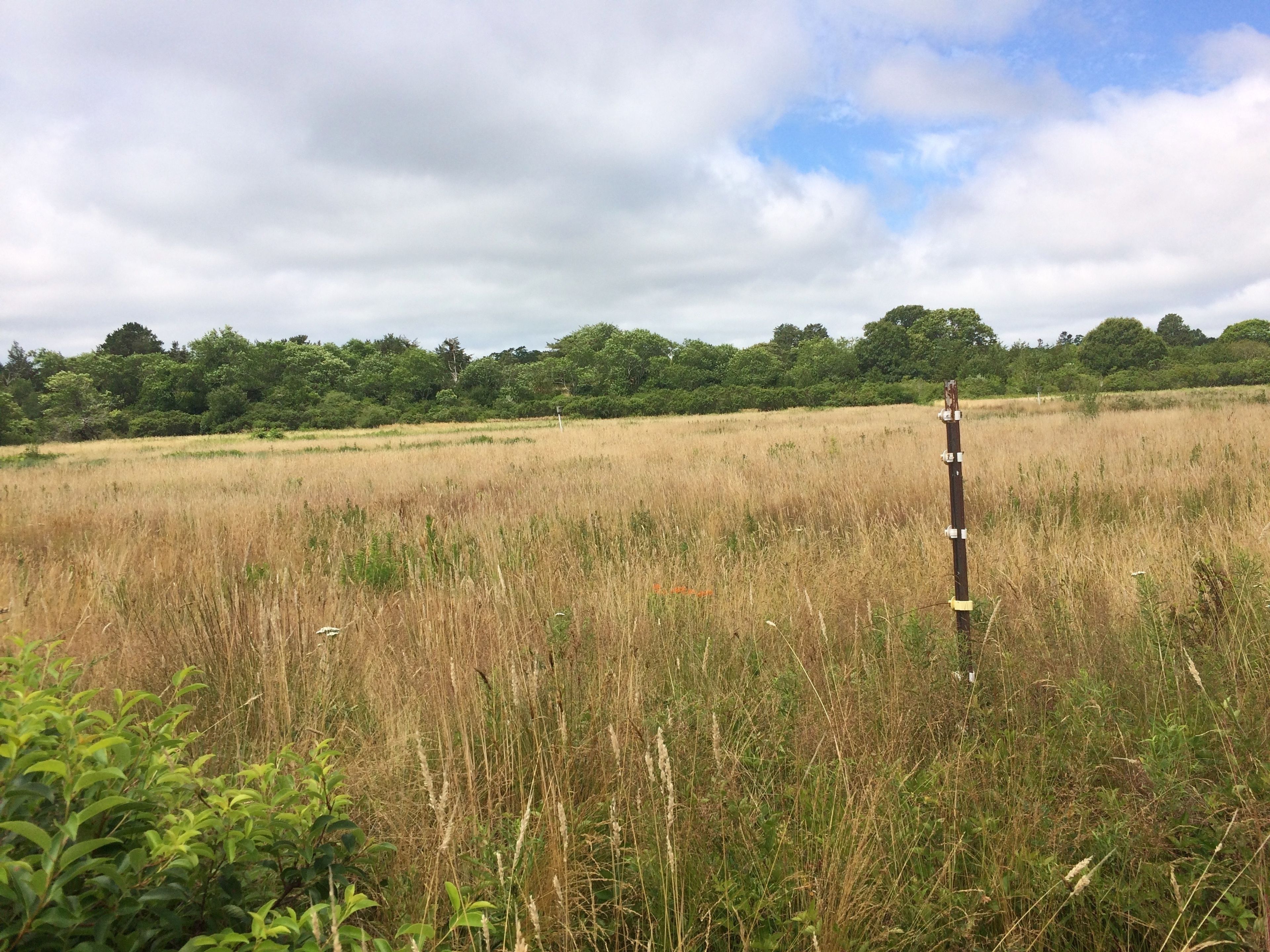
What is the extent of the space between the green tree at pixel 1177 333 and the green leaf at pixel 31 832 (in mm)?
106922

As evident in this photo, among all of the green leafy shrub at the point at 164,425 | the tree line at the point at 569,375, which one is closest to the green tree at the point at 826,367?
the tree line at the point at 569,375

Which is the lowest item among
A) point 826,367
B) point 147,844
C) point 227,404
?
point 147,844

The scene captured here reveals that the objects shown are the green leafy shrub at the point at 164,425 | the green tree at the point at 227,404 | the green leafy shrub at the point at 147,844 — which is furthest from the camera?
the green tree at the point at 227,404

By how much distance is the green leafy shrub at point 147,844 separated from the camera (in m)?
1.09

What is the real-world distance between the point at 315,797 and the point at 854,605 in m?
3.29

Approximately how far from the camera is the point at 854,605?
4.13 metres

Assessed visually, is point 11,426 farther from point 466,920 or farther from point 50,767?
point 466,920

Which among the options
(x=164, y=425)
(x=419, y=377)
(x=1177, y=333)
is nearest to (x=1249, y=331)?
(x=1177, y=333)

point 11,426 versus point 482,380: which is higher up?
point 482,380

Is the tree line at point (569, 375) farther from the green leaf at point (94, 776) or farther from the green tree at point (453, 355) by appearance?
the green leaf at point (94, 776)

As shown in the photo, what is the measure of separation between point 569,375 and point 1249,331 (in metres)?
88.1

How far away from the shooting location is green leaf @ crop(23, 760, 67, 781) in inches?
40.9

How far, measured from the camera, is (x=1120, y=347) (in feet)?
231

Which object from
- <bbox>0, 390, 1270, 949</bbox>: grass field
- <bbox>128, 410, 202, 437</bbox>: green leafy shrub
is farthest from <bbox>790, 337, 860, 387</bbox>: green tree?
<bbox>0, 390, 1270, 949</bbox>: grass field
